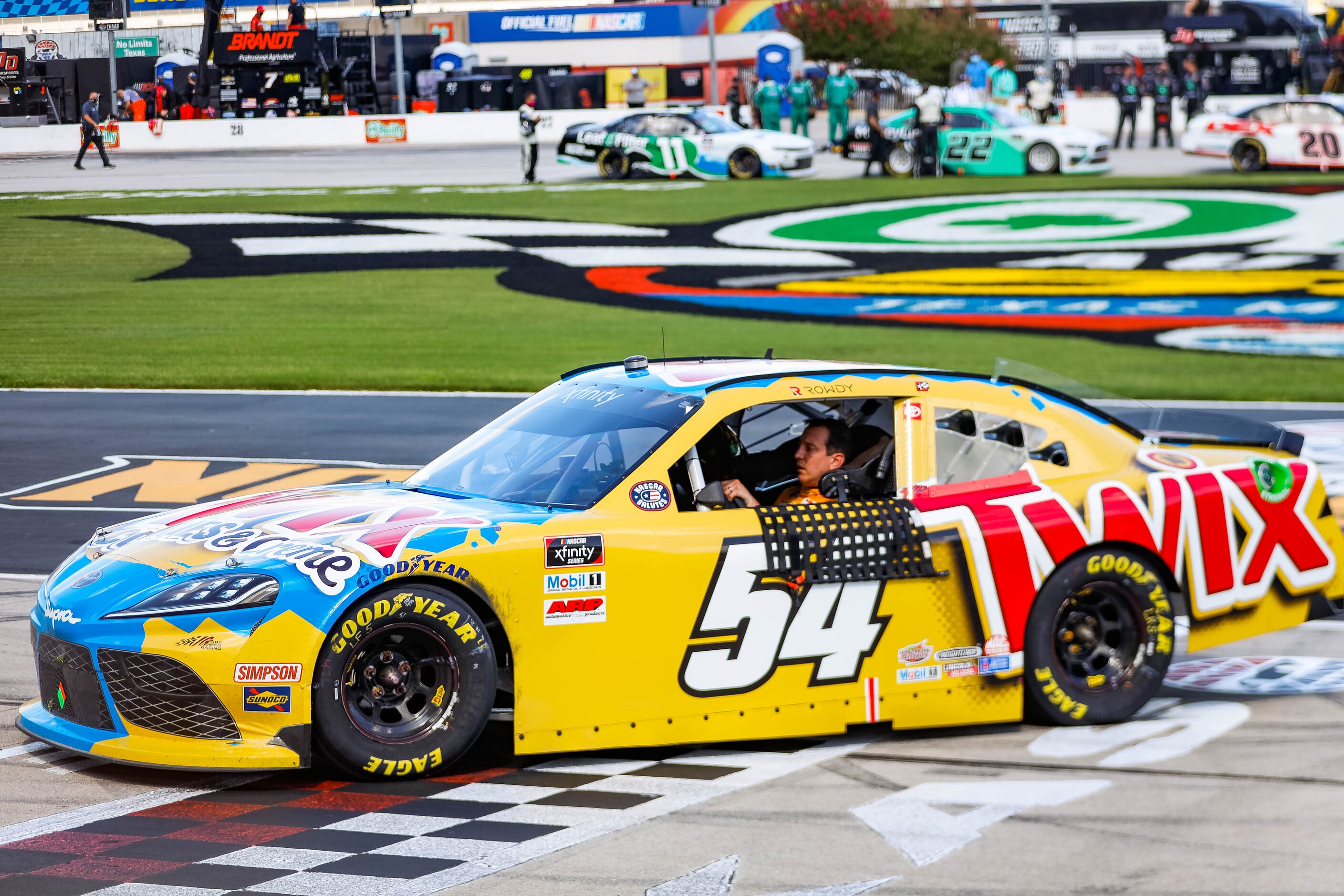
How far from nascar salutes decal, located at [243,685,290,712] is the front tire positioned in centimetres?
3115

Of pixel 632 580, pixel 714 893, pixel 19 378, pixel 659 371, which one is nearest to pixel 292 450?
pixel 19 378

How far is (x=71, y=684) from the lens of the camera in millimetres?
5766

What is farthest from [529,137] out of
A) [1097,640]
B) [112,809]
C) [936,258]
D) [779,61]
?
[112,809]

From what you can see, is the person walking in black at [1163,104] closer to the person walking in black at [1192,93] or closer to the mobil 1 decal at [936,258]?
the person walking in black at [1192,93]

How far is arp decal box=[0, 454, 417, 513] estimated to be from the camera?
37.4 feet

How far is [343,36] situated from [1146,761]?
54.5 metres

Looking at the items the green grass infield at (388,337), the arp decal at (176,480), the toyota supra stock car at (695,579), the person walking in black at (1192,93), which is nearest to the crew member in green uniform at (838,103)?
the person walking in black at (1192,93)

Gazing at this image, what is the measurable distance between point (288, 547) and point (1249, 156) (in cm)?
3320

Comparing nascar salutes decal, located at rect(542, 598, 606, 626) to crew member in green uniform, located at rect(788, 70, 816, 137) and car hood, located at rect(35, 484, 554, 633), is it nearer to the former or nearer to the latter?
car hood, located at rect(35, 484, 554, 633)

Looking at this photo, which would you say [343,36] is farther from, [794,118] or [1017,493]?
[1017,493]

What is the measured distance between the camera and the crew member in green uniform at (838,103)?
43531 millimetres

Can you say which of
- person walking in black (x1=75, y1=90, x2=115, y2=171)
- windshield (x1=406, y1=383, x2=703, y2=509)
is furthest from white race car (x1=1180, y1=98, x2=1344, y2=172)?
windshield (x1=406, y1=383, x2=703, y2=509)

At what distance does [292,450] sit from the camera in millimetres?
13211

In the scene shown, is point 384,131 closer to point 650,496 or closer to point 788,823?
point 650,496
